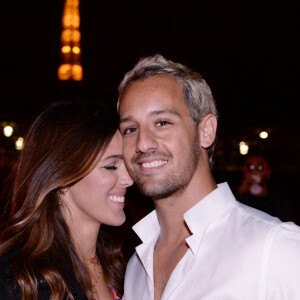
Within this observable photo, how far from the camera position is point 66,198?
2.15 m

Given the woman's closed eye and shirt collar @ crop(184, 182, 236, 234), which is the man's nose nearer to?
the woman's closed eye

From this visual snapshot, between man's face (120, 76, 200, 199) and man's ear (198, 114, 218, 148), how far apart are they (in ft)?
0.14

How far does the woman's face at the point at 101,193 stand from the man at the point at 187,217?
180 millimetres

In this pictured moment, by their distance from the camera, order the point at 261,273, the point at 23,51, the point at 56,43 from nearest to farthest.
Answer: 1. the point at 261,273
2. the point at 23,51
3. the point at 56,43

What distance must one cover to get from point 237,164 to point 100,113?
13.6 metres

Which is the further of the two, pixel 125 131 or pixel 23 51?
pixel 23 51

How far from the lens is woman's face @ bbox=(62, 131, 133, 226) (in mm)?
2098

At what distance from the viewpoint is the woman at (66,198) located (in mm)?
1839

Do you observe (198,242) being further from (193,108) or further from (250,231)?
(193,108)

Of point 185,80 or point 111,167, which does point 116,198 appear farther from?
point 185,80

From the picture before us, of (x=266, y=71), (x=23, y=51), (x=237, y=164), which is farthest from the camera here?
(x=237, y=164)

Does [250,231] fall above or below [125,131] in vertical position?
below

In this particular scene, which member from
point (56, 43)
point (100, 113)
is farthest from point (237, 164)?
point (100, 113)

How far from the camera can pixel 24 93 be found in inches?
340
